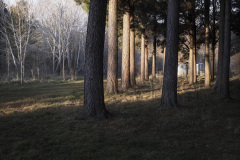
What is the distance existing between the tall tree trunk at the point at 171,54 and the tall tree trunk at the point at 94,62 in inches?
108

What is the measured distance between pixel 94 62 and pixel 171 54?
10.1 feet

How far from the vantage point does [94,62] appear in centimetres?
612

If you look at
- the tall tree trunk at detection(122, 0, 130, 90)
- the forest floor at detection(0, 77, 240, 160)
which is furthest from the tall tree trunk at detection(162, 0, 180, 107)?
the tall tree trunk at detection(122, 0, 130, 90)

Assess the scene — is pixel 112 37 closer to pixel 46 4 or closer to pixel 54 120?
pixel 54 120

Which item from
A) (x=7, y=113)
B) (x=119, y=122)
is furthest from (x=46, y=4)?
(x=119, y=122)

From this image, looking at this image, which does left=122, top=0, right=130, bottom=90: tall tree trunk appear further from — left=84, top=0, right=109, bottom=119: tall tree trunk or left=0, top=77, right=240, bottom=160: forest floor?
left=84, top=0, right=109, bottom=119: tall tree trunk

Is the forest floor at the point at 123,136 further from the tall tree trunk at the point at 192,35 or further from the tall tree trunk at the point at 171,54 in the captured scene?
the tall tree trunk at the point at 192,35

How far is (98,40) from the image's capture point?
615 centimetres

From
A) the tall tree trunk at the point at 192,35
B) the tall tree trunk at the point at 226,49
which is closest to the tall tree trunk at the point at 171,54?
the tall tree trunk at the point at 226,49

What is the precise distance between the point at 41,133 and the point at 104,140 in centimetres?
160

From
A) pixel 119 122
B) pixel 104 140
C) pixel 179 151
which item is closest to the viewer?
pixel 179 151

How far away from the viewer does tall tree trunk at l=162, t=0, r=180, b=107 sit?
300 inches

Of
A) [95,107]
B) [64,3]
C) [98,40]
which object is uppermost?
[64,3]

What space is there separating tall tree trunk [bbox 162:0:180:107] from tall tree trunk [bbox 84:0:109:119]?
2744mm
